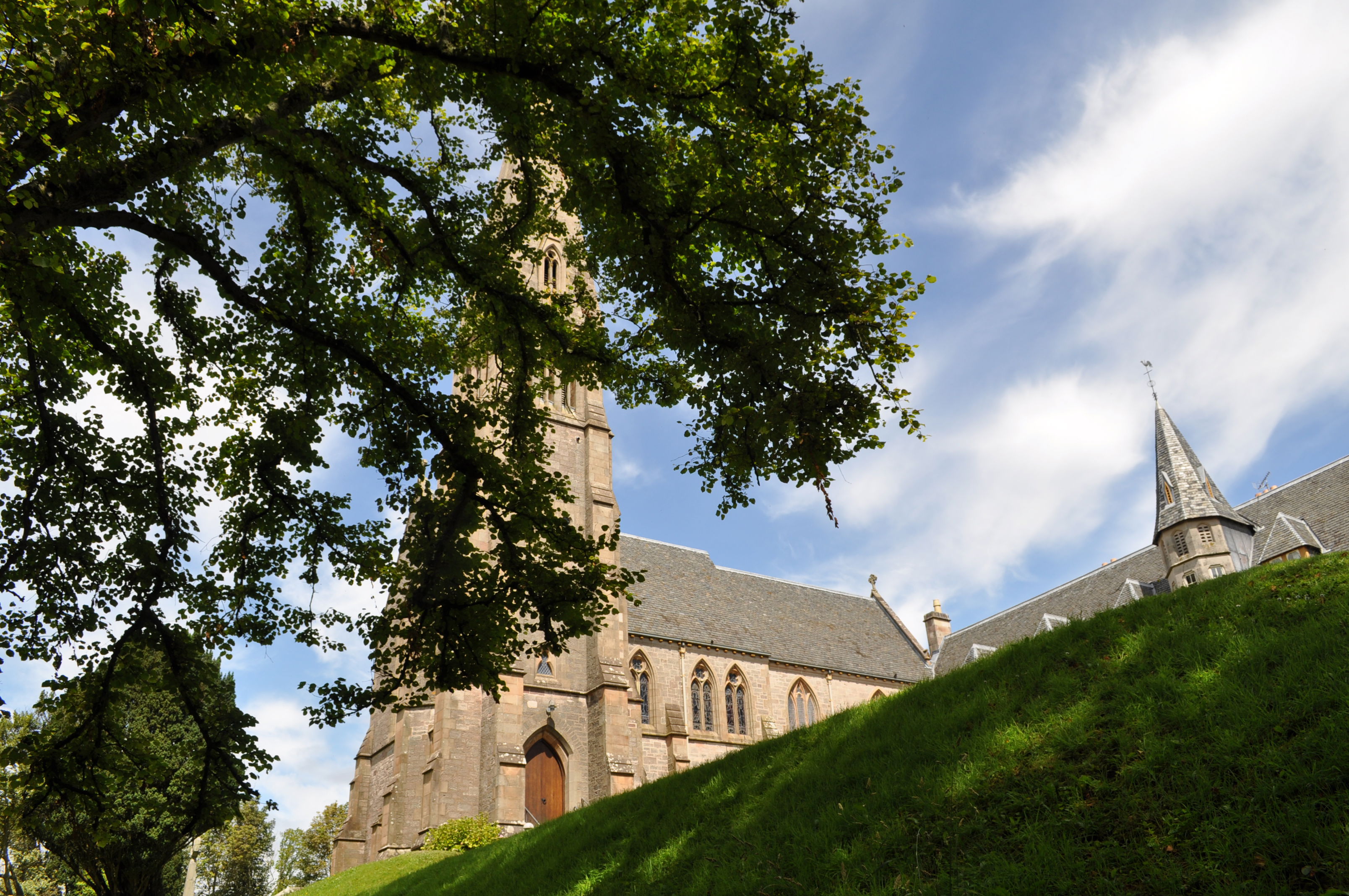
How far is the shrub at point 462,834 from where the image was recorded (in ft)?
73.4

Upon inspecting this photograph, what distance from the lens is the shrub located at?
2238cm

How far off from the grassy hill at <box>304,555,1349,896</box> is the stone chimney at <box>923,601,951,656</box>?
39619 mm

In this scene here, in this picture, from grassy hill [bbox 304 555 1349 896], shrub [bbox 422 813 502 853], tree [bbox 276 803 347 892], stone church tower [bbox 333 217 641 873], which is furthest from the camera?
tree [bbox 276 803 347 892]

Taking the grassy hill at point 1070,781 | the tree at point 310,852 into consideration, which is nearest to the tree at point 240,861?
the tree at point 310,852

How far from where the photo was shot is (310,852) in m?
60.0

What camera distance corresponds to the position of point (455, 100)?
Answer: 10414 millimetres

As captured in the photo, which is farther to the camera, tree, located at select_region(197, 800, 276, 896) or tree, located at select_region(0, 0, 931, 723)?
tree, located at select_region(197, 800, 276, 896)

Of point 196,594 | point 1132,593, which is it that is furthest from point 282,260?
point 1132,593

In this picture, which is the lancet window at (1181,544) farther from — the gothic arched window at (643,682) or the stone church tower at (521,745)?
the stone church tower at (521,745)

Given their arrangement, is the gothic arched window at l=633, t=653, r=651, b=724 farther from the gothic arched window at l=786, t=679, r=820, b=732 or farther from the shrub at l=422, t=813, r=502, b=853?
the shrub at l=422, t=813, r=502, b=853

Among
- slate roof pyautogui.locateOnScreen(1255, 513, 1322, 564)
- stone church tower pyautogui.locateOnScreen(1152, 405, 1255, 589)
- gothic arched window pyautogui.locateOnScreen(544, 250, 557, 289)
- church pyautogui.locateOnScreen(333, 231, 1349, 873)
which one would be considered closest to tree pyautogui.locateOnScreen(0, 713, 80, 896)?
church pyautogui.locateOnScreen(333, 231, 1349, 873)

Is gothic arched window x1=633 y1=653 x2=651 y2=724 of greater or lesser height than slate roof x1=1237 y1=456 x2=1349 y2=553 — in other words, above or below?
Result: below

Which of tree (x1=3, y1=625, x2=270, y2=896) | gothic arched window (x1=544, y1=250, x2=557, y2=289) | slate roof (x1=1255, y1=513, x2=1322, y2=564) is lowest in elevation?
tree (x1=3, y1=625, x2=270, y2=896)

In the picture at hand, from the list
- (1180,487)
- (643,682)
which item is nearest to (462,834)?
(643,682)
